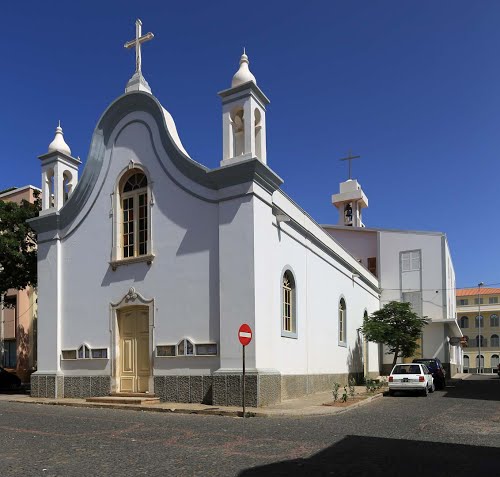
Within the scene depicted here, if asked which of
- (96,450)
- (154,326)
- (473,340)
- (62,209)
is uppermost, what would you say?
(62,209)

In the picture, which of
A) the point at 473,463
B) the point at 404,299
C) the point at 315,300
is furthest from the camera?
the point at 404,299

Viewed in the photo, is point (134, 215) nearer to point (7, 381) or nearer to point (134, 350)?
point (134, 350)

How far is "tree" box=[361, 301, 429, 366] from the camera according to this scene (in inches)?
1142

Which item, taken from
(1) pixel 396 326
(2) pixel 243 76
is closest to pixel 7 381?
(2) pixel 243 76

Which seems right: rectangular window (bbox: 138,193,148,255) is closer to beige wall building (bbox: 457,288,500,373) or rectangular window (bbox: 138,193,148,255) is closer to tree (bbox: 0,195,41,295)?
tree (bbox: 0,195,41,295)

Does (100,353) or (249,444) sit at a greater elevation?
(100,353)

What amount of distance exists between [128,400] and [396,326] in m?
17.2

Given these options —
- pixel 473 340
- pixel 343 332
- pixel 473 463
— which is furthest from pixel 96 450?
pixel 473 340

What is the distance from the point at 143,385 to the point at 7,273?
8.96 metres

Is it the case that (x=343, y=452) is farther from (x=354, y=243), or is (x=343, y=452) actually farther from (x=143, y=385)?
(x=354, y=243)

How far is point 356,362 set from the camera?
94.3 feet

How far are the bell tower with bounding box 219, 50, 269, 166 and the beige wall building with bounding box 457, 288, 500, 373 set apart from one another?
7372 cm

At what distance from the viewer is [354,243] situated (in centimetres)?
3944

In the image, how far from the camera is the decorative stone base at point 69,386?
18.8 meters
